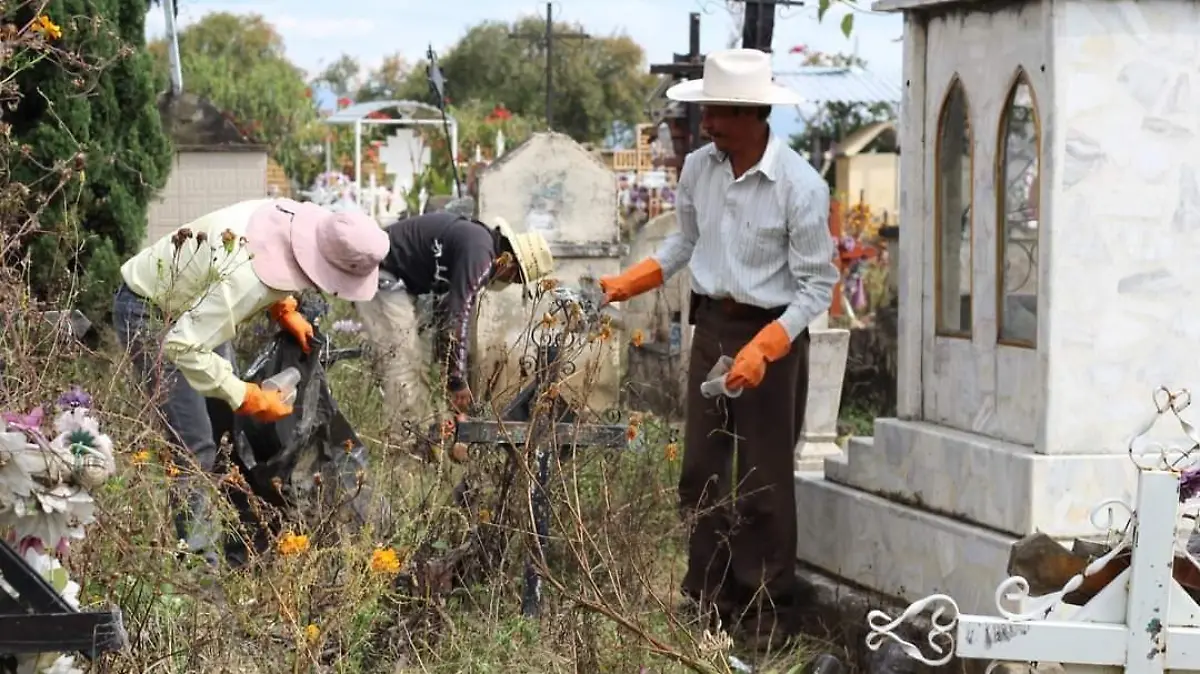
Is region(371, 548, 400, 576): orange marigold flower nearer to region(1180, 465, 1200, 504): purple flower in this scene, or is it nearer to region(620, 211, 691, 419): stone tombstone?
region(1180, 465, 1200, 504): purple flower

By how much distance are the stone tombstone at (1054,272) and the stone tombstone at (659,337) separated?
3645 millimetres

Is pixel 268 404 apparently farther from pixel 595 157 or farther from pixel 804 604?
pixel 595 157

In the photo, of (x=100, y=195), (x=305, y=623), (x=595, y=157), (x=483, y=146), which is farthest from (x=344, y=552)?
(x=483, y=146)

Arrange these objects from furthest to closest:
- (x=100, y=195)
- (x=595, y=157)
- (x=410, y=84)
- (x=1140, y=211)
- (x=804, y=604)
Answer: (x=410, y=84) < (x=595, y=157) < (x=100, y=195) < (x=804, y=604) < (x=1140, y=211)

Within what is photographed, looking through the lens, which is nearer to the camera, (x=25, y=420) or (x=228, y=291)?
(x=25, y=420)

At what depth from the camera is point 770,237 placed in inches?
220

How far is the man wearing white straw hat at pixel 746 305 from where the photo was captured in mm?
5566

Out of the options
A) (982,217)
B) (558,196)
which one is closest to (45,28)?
(982,217)

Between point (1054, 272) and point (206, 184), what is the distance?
867 cm

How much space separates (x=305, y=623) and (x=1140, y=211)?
2.44 meters

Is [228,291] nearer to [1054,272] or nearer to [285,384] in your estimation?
[285,384]

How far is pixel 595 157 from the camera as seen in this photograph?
11461 mm

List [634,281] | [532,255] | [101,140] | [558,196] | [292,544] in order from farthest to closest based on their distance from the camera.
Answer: [558,196]
[101,140]
[532,255]
[634,281]
[292,544]

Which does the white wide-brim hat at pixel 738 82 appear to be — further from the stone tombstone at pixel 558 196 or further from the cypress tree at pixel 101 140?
the stone tombstone at pixel 558 196
